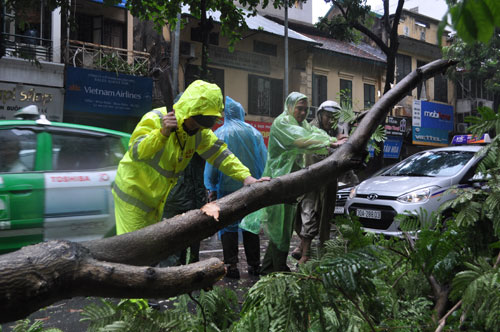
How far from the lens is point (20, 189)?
15.0 ft

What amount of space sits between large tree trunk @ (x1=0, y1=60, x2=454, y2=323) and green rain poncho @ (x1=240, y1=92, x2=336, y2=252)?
95.0 inches

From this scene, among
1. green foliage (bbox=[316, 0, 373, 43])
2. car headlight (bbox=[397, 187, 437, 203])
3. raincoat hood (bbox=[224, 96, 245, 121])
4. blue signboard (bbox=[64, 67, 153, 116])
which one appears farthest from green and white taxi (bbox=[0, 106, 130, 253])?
green foliage (bbox=[316, 0, 373, 43])

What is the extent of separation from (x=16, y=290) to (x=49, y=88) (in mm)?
14079

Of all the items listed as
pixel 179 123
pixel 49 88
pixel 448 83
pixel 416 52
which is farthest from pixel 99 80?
pixel 448 83

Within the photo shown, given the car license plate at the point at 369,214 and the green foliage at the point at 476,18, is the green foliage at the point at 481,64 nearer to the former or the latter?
the car license plate at the point at 369,214

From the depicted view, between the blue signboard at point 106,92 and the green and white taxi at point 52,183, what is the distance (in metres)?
9.46

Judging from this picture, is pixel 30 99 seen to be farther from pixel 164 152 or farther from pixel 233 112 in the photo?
pixel 164 152

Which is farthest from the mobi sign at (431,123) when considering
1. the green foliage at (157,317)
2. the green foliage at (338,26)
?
the green foliage at (157,317)

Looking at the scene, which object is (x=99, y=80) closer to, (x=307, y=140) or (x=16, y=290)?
Result: (x=307, y=140)

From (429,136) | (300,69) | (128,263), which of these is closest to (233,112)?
(128,263)

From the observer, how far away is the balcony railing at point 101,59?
48.2 feet

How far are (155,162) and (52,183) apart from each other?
2.25 metres

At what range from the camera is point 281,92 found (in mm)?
20844

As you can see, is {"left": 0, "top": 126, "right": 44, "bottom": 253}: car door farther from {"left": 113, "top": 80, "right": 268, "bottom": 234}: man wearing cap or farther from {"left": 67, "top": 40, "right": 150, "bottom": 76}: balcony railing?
{"left": 67, "top": 40, "right": 150, "bottom": 76}: balcony railing
